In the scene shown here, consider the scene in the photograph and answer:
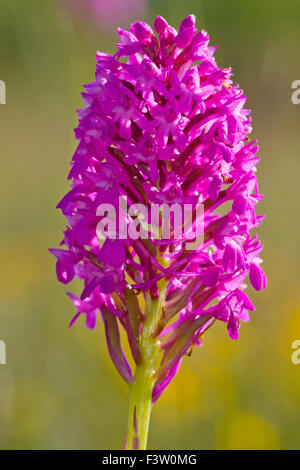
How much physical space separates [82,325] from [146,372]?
198 cm

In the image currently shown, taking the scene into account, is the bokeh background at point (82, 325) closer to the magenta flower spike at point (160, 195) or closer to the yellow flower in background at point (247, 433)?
the yellow flower in background at point (247, 433)

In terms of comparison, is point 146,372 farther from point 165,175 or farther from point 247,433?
point 247,433

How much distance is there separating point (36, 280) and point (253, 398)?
173 cm

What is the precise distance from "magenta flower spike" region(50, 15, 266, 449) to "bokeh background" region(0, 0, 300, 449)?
1417 mm

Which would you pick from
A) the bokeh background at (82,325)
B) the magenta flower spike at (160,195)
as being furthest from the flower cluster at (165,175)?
the bokeh background at (82,325)

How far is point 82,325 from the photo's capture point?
409 cm

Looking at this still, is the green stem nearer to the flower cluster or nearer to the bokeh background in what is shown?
the flower cluster

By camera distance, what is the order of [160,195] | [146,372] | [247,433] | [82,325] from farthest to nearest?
1. [82,325]
2. [247,433]
3. [146,372]
4. [160,195]

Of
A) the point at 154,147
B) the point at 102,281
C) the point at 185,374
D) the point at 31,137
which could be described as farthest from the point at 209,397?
the point at 31,137

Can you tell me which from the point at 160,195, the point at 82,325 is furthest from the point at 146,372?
the point at 82,325

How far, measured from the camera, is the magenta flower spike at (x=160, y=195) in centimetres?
201

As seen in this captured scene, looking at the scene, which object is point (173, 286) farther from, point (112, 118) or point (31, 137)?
point (31, 137)

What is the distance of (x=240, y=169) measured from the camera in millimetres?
2119

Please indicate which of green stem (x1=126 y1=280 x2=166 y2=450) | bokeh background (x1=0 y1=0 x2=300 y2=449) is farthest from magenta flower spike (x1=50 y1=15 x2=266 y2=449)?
bokeh background (x1=0 y1=0 x2=300 y2=449)
